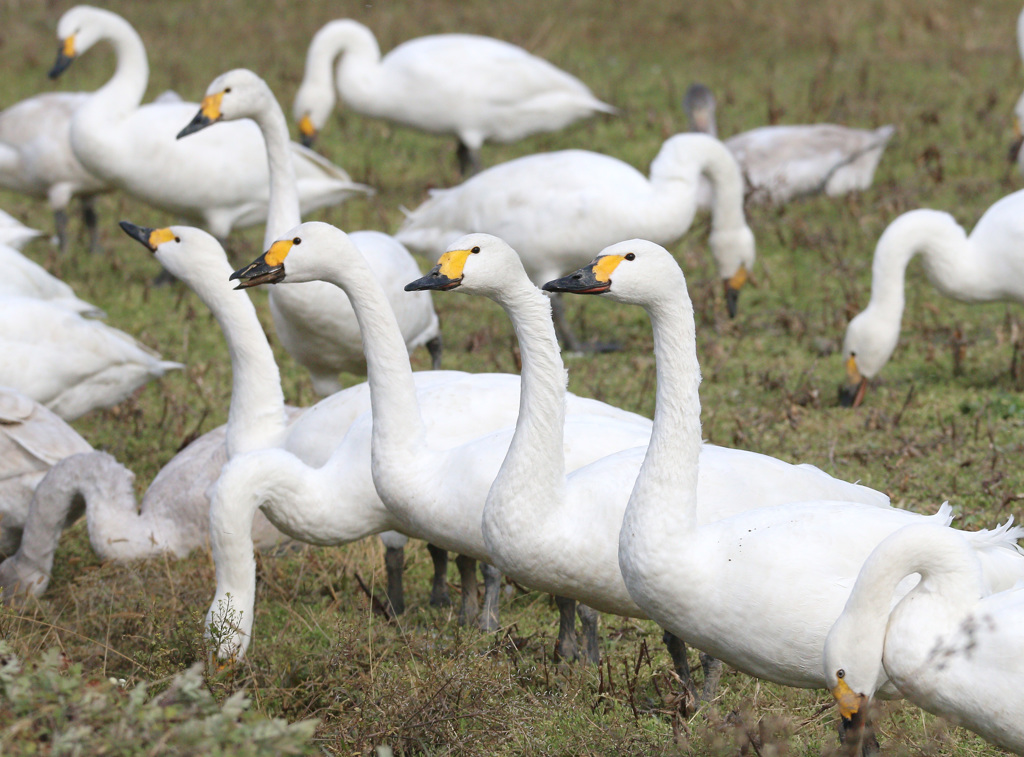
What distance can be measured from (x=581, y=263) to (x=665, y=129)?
470 centimetres

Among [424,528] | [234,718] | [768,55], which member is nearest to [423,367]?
[424,528]

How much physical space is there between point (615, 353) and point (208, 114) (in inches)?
121

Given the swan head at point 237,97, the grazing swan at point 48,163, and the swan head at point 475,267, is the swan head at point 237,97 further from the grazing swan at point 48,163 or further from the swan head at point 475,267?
the grazing swan at point 48,163

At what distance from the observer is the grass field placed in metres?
4.41

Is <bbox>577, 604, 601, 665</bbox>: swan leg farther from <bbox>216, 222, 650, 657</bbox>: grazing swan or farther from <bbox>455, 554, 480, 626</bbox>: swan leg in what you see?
<bbox>455, 554, 480, 626</bbox>: swan leg

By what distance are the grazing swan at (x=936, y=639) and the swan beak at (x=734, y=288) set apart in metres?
5.75

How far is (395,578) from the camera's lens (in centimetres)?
563

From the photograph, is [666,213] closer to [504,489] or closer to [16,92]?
[504,489]

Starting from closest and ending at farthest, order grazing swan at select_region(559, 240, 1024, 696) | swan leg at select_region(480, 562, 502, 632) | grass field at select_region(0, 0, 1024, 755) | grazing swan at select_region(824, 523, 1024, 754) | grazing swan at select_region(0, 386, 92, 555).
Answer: grazing swan at select_region(824, 523, 1024, 754)
grazing swan at select_region(559, 240, 1024, 696)
grass field at select_region(0, 0, 1024, 755)
swan leg at select_region(480, 562, 502, 632)
grazing swan at select_region(0, 386, 92, 555)

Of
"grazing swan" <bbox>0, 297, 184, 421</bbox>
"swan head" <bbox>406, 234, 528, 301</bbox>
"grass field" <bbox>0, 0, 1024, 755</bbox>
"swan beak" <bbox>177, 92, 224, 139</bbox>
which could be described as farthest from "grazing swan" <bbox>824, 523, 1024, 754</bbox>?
"swan beak" <bbox>177, 92, 224, 139</bbox>

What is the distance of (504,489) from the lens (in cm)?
429

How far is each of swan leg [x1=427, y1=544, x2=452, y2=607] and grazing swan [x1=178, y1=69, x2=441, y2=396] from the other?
1611 millimetres

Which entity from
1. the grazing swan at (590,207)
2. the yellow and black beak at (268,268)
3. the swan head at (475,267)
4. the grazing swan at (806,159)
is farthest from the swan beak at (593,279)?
the grazing swan at (806,159)

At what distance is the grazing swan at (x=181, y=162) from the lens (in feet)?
31.8
